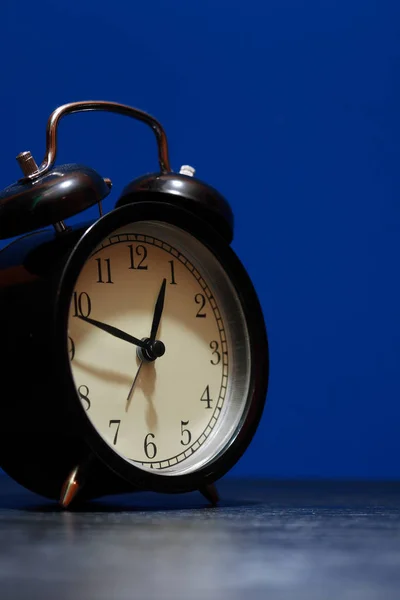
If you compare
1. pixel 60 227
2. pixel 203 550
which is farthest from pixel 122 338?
pixel 203 550

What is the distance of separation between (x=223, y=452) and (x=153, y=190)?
1.03ft

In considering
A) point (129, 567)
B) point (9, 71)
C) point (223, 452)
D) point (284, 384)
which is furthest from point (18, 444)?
point (9, 71)

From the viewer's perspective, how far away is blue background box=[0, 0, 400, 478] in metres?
1.98

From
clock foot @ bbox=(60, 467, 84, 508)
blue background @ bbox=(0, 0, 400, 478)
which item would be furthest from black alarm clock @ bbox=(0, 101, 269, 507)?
blue background @ bbox=(0, 0, 400, 478)

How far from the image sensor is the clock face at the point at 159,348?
1.09 meters

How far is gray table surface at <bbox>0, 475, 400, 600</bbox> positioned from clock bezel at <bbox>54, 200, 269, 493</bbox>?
1.5 inches

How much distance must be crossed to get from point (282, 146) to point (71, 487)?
45.0 inches

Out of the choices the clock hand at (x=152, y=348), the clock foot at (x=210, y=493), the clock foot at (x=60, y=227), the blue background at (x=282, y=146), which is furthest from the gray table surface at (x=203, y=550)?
the blue background at (x=282, y=146)

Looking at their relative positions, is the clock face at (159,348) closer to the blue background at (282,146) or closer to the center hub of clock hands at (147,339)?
the center hub of clock hands at (147,339)

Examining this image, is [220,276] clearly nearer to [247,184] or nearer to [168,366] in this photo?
[168,366]

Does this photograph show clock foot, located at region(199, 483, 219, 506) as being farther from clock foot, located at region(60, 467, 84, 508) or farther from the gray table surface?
clock foot, located at region(60, 467, 84, 508)

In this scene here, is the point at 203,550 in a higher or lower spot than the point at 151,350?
lower

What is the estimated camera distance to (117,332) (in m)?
1.10

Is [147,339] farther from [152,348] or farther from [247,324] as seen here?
[247,324]
